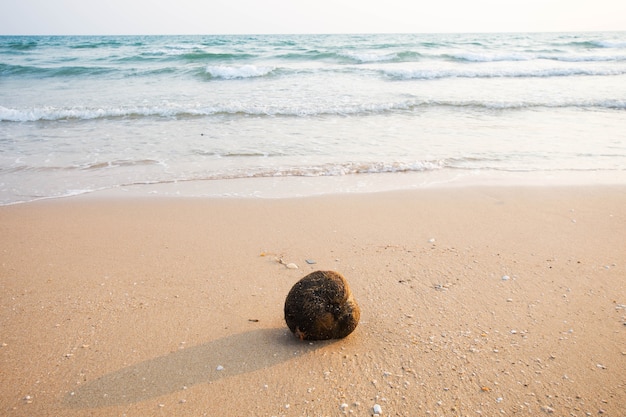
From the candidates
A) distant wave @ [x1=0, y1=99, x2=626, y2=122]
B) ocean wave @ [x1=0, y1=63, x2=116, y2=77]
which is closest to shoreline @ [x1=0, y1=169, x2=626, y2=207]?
distant wave @ [x1=0, y1=99, x2=626, y2=122]

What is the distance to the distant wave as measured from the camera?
11.0 meters

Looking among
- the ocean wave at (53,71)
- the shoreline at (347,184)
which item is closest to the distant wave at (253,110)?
the shoreline at (347,184)

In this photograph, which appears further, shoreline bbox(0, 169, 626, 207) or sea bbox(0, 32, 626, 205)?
sea bbox(0, 32, 626, 205)

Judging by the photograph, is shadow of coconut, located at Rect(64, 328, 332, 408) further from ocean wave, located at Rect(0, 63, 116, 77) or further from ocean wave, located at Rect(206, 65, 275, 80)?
ocean wave, located at Rect(0, 63, 116, 77)

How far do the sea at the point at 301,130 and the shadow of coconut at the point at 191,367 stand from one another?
3.20 metres

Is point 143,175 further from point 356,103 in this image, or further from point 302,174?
point 356,103

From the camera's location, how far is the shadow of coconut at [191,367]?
2564 mm

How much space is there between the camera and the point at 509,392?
8.39ft

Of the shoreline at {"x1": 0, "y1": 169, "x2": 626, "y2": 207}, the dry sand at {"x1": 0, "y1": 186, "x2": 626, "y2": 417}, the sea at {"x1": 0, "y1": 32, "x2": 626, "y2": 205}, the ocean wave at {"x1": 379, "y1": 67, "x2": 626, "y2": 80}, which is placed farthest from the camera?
the ocean wave at {"x1": 379, "y1": 67, "x2": 626, "y2": 80}

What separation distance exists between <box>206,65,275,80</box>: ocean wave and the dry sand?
48.0 ft

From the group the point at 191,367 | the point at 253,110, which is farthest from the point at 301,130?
the point at 191,367

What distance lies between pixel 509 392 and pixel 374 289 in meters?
1.34

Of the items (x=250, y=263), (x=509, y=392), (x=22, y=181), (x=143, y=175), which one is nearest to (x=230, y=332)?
(x=250, y=263)

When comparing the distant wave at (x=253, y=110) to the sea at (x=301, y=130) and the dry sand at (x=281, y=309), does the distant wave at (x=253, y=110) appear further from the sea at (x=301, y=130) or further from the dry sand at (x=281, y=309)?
the dry sand at (x=281, y=309)
